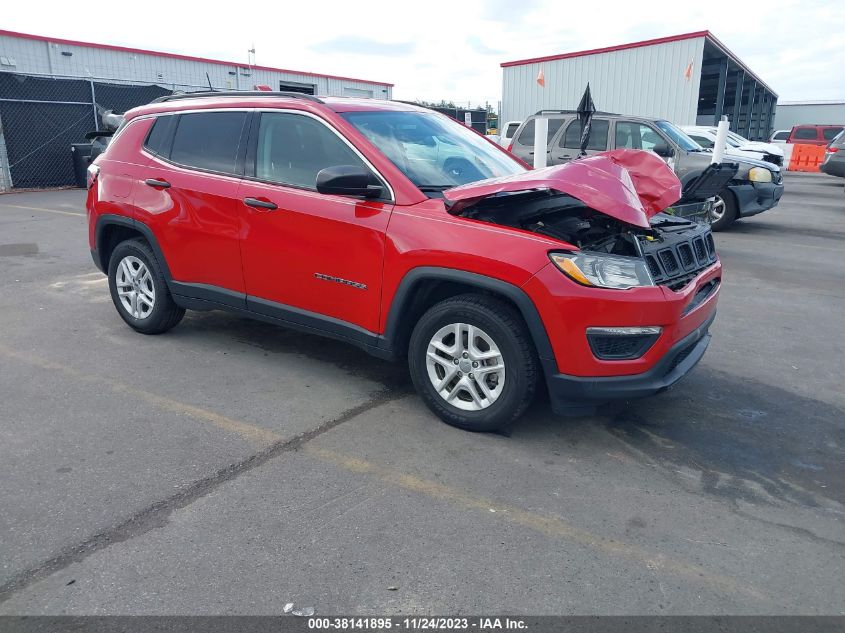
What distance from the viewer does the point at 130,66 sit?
23.2 m

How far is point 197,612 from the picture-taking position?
2.48m

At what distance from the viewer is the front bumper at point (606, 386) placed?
11.6 ft

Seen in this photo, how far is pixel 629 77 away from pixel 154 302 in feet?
77.5

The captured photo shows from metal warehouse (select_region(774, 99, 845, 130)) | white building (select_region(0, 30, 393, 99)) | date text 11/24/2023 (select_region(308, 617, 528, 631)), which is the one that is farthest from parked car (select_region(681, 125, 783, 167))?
metal warehouse (select_region(774, 99, 845, 130))

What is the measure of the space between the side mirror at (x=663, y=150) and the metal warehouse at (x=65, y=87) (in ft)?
29.3

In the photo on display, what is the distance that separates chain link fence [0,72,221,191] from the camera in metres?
16.4

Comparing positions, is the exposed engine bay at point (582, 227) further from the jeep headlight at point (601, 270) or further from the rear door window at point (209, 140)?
the rear door window at point (209, 140)

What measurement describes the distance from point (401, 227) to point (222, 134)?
1.81 m

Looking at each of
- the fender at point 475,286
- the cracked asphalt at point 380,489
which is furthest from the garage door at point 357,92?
the fender at point 475,286

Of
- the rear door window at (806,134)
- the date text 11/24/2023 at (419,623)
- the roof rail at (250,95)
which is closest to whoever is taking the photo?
the date text 11/24/2023 at (419,623)

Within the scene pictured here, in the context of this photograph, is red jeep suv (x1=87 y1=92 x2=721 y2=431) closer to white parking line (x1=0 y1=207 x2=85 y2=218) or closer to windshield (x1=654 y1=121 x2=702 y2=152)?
windshield (x1=654 y1=121 x2=702 y2=152)

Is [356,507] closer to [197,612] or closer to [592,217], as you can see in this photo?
[197,612]

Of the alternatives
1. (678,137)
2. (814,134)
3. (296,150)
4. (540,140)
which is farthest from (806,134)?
(296,150)

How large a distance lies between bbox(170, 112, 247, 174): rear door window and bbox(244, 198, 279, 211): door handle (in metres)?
0.34
